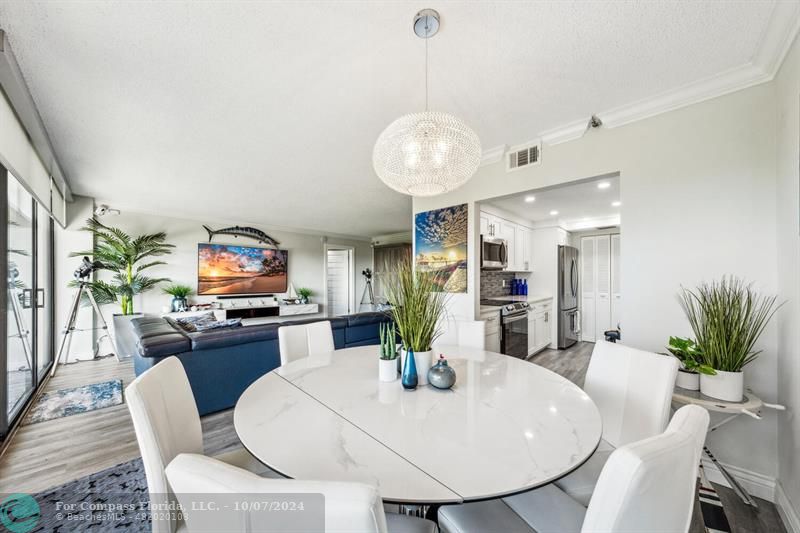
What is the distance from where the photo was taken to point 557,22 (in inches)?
57.1

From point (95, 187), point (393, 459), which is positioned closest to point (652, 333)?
point (393, 459)

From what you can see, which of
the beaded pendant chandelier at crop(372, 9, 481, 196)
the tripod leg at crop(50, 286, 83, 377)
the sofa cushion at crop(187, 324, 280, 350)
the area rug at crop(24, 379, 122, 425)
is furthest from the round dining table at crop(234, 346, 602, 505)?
the tripod leg at crop(50, 286, 83, 377)

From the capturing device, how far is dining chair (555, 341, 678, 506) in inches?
49.3

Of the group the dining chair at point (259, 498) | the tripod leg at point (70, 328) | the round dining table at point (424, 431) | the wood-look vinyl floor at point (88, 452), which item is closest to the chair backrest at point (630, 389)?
the round dining table at point (424, 431)

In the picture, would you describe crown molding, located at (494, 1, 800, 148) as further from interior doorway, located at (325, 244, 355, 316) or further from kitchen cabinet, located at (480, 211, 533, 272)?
interior doorway, located at (325, 244, 355, 316)

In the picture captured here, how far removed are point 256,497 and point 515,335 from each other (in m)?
4.11

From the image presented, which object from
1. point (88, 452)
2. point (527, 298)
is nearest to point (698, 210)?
point (527, 298)

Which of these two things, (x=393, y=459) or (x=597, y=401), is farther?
(x=597, y=401)

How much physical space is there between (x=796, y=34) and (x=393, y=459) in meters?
2.55

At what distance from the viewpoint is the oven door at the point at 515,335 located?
3.96m

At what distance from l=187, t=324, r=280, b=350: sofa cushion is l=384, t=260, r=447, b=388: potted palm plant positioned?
1.92m

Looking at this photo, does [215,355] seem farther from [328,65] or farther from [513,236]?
Answer: [513,236]

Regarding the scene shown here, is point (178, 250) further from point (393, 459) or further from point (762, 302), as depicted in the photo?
point (762, 302)

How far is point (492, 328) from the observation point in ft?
12.4
